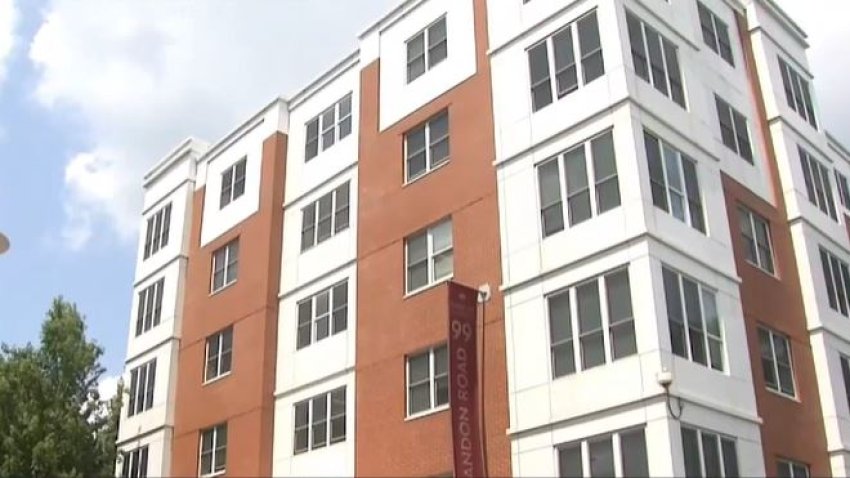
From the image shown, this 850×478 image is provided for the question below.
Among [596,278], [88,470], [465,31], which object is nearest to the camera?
[596,278]

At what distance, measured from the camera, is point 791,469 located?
22.1 metres

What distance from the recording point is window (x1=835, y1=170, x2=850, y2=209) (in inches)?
1223

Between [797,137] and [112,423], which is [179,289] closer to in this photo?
[112,423]

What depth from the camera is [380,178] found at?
26750 millimetres

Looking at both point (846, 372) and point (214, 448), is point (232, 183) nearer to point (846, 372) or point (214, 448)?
point (214, 448)

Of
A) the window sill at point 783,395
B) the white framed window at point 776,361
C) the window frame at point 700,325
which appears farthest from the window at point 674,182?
the window sill at point 783,395

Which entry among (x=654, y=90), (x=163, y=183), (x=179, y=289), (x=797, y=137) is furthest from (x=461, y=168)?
(x=163, y=183)

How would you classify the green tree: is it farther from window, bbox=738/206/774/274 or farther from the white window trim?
window, bbox=738/206/774/274

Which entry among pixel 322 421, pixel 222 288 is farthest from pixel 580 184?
pixel 222 288

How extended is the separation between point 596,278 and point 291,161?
1374 centimetres

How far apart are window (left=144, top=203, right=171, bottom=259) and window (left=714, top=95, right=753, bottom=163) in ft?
64.3

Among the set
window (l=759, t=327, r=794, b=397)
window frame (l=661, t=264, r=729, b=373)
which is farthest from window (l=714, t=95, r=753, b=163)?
window frame (l=661, t=264, r=729, b=373)

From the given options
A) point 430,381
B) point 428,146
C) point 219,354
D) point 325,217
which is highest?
point 428,146

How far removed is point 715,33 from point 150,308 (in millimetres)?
20949
